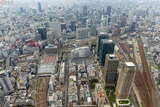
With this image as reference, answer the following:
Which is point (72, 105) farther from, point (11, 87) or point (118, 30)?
point (118, 30)

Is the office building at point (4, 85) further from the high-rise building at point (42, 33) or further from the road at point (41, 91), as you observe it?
the high-rise building at point (42, 33)

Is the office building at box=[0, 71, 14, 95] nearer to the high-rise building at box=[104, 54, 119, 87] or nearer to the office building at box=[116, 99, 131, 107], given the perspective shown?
the high-rise building at box=[104, 54, 119, 87]

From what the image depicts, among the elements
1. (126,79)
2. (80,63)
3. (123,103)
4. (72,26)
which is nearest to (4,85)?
(80,63)

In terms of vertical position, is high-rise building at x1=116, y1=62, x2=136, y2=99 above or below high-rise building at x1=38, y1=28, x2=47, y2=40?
below

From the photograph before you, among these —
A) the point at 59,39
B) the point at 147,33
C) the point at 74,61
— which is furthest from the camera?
the point at 147,33

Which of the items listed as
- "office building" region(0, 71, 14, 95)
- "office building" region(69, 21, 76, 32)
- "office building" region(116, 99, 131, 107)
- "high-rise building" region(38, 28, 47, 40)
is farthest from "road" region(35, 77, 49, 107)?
"office building" region(69, 21, 76, 32)

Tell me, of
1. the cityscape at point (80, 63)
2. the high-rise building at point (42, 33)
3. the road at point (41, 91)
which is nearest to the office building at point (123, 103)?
the cityscape at point (80, 63)

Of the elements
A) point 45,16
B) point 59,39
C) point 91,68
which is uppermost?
point 45,16

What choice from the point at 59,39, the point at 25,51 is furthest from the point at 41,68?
the point at 59,39
